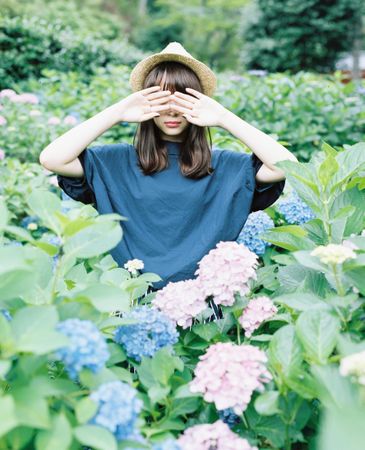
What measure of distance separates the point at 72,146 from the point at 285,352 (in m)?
1.10

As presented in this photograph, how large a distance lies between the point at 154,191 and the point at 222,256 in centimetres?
71

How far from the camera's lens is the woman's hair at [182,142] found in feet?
6.70

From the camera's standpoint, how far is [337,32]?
468 inches

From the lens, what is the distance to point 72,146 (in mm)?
1900

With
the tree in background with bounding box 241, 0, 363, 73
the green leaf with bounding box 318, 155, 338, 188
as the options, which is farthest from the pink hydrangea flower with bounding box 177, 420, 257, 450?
the tree in background with bounding box 241, 0, 363, 73

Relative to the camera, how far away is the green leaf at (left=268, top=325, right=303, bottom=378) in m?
1.05

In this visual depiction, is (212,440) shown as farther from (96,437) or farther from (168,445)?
(96,437)

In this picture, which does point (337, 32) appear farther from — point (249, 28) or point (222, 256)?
point (222, 256)

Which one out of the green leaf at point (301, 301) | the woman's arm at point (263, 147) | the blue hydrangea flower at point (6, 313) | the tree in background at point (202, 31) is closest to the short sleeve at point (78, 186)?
the woman's arm at point (263, 147)

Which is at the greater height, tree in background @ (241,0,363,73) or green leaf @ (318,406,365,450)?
tree in background @ (241,0,363,73)

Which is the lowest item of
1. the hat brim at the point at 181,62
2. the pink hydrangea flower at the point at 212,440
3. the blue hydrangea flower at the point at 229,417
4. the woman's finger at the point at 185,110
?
the blue hydrangea flower at the point at 229,417

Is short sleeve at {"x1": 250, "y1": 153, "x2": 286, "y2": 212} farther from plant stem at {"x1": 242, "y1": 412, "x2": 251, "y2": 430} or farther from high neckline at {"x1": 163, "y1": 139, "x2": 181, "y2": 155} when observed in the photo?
plant stem at {"x1": 242, "y1": 412, "x2": 251, "y2": 430}

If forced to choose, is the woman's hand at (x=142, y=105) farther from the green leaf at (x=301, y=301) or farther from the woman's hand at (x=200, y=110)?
the green leaf at (x=301, y=301)

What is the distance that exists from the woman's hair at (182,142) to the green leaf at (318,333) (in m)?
1.04
